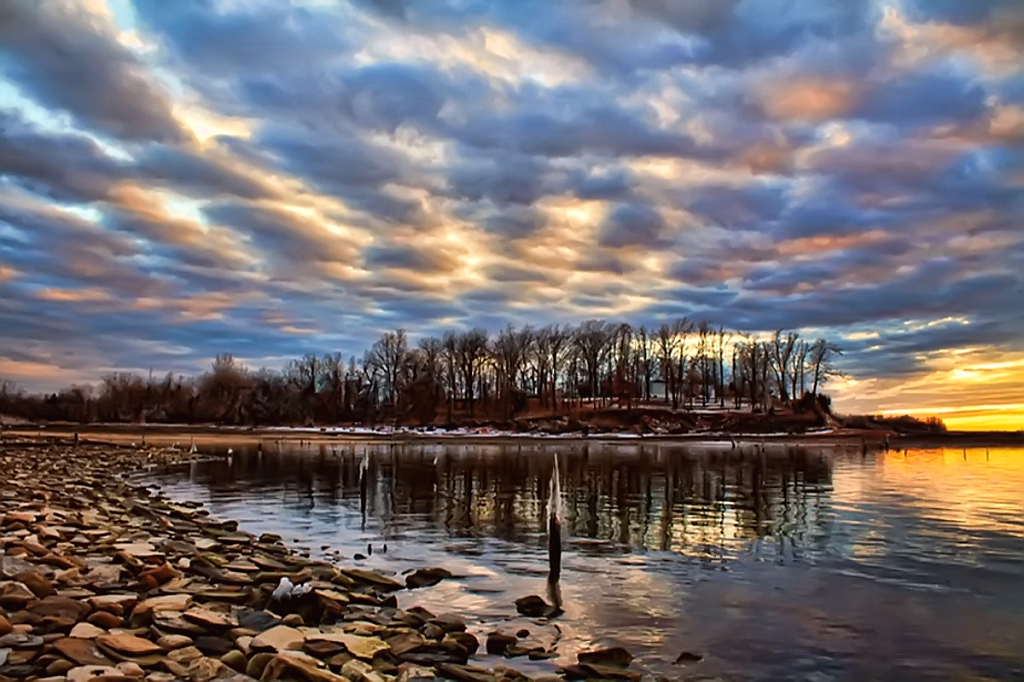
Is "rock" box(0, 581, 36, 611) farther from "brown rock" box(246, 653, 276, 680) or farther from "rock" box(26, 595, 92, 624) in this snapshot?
"brown rock" box(246, 653, 276, 680)

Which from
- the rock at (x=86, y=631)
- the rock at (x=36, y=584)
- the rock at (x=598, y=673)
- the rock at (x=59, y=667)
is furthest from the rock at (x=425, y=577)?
the rock at (x=59, y=667)

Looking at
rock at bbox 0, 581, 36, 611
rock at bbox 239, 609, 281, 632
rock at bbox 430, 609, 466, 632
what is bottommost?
rock at bbox 430, 609, 466, 632

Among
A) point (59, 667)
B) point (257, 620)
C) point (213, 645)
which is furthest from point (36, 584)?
point (59, 667)

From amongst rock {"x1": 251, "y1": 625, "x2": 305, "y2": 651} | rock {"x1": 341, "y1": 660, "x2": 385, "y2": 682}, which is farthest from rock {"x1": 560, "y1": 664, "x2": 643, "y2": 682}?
rock {"x1": 251, "y1": 625, "x2": 305, "y2": 651}

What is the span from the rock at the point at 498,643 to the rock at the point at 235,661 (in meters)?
4.79

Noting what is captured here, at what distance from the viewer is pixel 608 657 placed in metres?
13.7

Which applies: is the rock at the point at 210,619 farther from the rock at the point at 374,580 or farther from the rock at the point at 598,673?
the rock at the point at 374,580

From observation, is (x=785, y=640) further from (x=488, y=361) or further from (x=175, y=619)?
(x=488, y=361)

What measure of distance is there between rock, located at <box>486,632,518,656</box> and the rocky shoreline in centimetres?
4

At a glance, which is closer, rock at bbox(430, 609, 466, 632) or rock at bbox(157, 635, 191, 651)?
rock at bbox(157, 635, 191, 651)

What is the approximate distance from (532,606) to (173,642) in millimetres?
8333

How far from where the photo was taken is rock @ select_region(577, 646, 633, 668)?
13508 millimetres

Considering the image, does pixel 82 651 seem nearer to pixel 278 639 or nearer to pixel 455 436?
pixel 278 639

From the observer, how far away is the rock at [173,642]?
11277 mm
